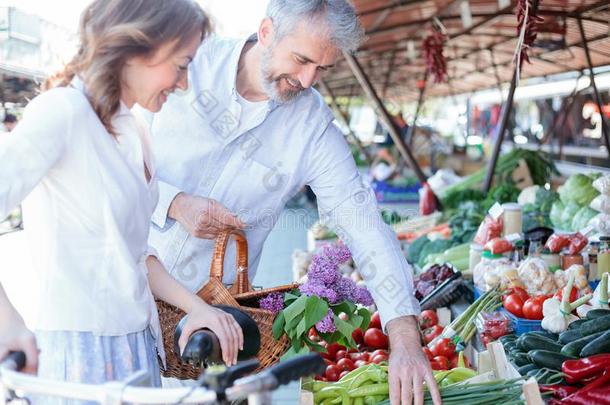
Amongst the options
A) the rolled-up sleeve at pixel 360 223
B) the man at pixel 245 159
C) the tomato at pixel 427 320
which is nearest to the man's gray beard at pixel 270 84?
the man at pixel 245 159

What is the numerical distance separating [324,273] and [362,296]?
0.71ft

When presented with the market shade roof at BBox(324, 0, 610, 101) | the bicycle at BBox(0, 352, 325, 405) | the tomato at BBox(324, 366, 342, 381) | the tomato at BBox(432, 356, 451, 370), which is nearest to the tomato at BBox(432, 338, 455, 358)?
the tomato at BBox(432, 356, 451, 370)

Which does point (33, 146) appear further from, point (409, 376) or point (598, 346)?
point (598, 346)

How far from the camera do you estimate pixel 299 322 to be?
2.23 metres

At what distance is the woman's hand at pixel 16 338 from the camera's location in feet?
4.91

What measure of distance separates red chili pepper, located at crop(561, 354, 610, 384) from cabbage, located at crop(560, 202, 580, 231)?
11.2ft

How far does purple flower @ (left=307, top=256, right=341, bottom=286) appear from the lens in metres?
2.38

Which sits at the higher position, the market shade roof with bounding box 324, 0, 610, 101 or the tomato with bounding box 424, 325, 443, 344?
the market shade roof with bounding box 324, 0, 610, 101

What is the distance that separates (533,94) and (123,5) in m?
14.0

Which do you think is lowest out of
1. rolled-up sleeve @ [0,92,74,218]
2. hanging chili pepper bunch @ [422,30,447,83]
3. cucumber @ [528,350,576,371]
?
cucumber @ [528,350,576,371]

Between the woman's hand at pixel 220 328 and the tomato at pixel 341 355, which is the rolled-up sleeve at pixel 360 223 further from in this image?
the tomato at pixel 341 355

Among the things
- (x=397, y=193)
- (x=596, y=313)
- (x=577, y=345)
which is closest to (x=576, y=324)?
(x=596, y=313)

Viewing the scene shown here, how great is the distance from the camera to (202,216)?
246 cm

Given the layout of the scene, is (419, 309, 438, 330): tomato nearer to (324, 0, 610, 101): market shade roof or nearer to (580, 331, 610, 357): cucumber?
(580, 331, 610, 357): cucumber
